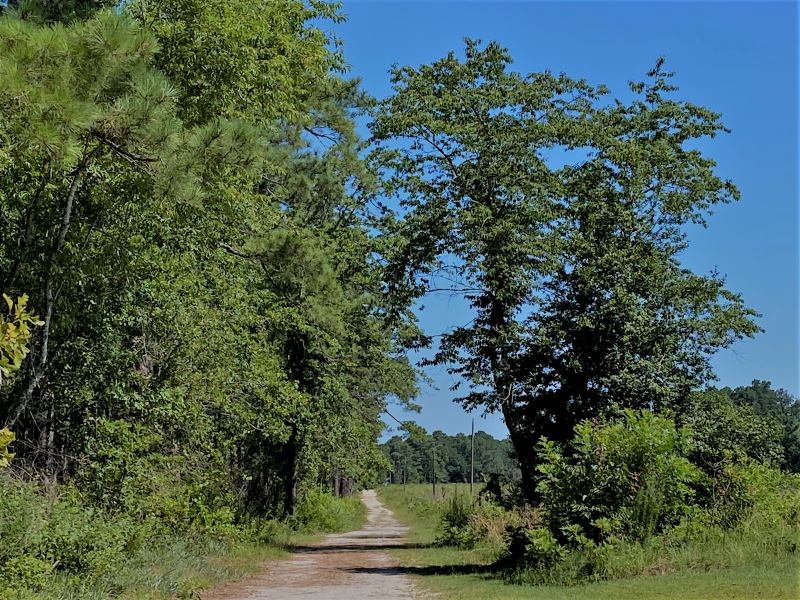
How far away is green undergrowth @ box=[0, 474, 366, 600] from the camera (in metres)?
8.78

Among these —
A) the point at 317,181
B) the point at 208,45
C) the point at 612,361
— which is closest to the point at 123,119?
the point at 208,45

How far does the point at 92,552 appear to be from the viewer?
33.0 feet

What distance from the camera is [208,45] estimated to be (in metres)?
12.4

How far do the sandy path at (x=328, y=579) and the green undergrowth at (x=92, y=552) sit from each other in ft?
2.27

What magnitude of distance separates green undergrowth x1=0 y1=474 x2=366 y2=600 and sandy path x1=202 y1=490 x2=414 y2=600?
27.2 inches

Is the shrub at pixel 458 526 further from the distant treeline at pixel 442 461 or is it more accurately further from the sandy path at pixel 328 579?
the distant treeline at pixel 442 461

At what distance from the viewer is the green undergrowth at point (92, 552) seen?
8.78 meters

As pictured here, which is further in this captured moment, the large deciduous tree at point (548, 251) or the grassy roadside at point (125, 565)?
the large deciduous tree at point (548, 251)

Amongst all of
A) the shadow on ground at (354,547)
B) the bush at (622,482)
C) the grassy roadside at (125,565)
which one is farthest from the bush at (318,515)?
the bush at (622,482)

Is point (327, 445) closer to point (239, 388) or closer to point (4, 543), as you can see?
point (239, 388)

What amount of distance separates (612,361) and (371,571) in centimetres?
691

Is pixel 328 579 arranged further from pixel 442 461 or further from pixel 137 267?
pixel 442 461

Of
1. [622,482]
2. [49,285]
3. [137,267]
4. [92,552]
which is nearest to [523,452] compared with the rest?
[622,482]

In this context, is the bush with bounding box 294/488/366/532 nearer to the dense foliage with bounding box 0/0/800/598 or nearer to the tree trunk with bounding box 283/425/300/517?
the tree trunk with bounding box 283/425/300/517
